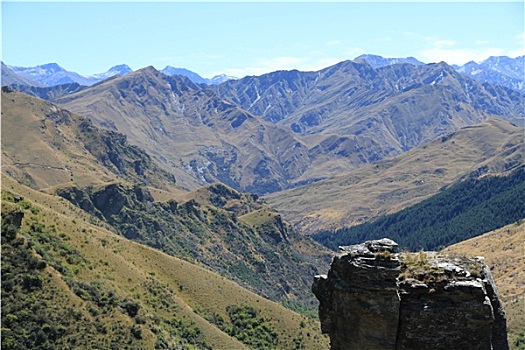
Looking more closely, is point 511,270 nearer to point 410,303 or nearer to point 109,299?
point 109,299

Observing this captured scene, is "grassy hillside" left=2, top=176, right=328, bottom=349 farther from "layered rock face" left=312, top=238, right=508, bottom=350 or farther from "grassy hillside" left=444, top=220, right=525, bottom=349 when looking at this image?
"layered rock face" left=312, top=238, right=508, bottom=350

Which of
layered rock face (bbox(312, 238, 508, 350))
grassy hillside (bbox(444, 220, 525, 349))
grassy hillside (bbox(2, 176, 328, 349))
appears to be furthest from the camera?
grassy hillside (bbox(444, 220, 525, 349))

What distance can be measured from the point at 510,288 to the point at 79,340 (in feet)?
353

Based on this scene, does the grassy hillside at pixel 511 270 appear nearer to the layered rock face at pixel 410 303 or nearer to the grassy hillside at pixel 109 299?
the grassy hillside at pixel 109 299

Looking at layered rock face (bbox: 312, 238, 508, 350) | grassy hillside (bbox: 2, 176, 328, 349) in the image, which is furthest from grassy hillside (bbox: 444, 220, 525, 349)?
layered rock face (bbox: 312, 238, 508, 350)

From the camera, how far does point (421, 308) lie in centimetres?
1977

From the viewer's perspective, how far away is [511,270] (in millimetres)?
150875

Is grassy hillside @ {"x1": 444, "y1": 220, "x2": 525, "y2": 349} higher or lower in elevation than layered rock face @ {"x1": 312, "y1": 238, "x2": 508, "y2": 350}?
lower

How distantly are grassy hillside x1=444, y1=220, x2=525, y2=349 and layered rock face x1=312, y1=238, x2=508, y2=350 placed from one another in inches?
2350

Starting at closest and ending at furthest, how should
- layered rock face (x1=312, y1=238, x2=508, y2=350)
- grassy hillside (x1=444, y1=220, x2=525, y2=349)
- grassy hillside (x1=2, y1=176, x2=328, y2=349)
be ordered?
layered rock face (x1=312, y1=238, x2=508, y2=350) < grassy hillside (x1=2, y1=176, x2=328, y2=349) < grassy hillside (x1=444, y1=220, x2=525, y2=349)

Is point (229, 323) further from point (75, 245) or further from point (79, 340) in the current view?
point (79, 340)

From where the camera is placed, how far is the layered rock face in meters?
19.5

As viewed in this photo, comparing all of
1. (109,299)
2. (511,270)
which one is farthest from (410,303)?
(511,270)

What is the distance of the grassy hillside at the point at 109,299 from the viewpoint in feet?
227
